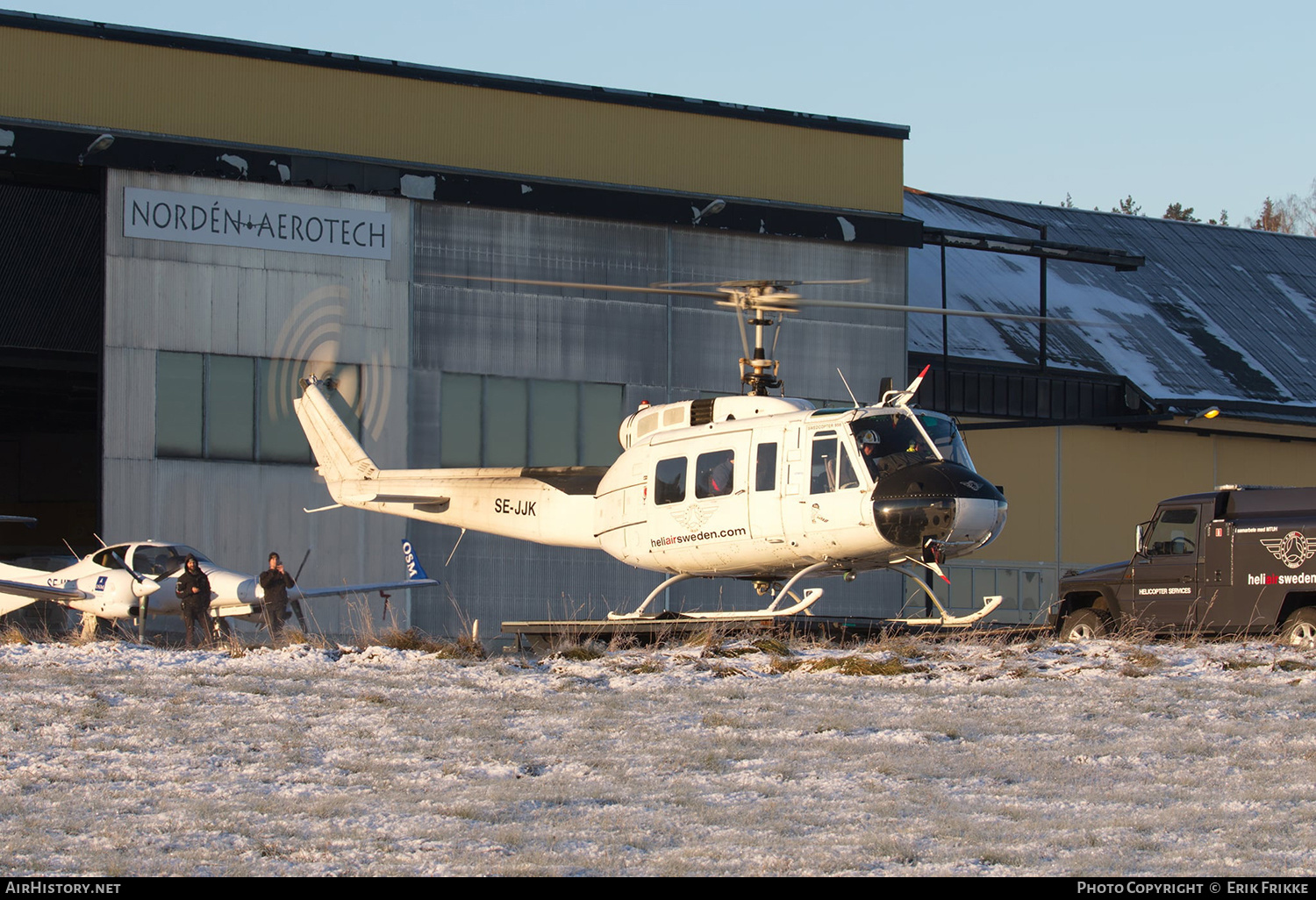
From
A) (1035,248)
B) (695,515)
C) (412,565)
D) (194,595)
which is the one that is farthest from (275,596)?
(1035,248)

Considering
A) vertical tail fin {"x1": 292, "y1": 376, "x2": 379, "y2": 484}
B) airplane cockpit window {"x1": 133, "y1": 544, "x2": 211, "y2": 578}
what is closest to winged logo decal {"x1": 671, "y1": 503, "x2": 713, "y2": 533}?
vertical tail fin {"x1": 292, "y1": 376, "x2": 379, "y2": 484}

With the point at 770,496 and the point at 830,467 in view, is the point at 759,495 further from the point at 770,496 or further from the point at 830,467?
the point at 830,467

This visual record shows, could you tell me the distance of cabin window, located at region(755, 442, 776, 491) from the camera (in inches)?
705

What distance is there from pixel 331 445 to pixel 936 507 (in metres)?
10.4

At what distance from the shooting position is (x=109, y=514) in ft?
91.3

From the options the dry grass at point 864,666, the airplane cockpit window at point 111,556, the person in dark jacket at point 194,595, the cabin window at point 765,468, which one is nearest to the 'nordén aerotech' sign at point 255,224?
the airplane cockpit window at point 111,556

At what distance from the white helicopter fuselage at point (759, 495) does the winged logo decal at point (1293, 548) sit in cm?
459

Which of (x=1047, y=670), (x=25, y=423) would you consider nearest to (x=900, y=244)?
(x=1047, y=670)

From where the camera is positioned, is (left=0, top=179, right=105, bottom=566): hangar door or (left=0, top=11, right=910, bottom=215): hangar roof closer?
(left=0, top=11, right=910, bottom=215): hangar roof

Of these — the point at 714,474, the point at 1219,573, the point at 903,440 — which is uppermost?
the point at 903,440

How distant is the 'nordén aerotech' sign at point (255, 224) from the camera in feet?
93.4

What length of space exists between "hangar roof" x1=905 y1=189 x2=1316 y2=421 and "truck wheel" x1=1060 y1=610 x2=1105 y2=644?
639 inches

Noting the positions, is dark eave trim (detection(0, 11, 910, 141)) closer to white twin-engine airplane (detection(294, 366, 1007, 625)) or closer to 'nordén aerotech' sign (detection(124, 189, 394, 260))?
'nordén aerotech' sign (detection(124, 189, 394, 260))

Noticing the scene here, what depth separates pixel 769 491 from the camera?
17.9 m
